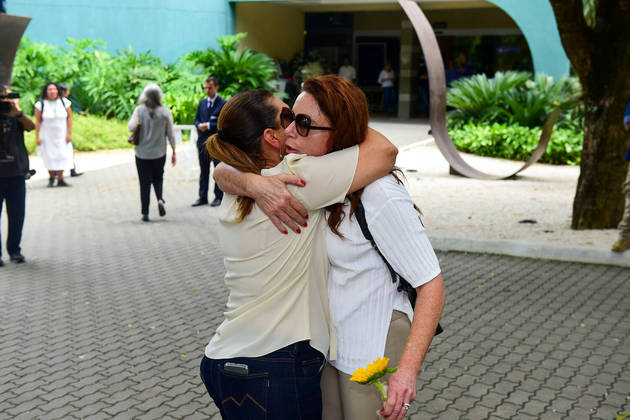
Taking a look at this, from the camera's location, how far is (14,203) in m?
7.53

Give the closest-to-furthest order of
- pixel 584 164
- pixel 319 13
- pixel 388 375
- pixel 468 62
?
1. pixel 388 375
2. pixel 584 164
3. pixel 468 62
4. pixel 319 13

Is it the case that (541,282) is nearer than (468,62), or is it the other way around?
(541,282)

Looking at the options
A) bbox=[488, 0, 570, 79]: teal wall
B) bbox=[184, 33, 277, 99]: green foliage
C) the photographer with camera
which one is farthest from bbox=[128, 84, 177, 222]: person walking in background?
bbox=[488, 0, 570, 79]: teal wall

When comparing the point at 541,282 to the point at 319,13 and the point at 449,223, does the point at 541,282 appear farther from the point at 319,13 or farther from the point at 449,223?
the point at 319,13

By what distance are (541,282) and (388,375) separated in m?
5.17

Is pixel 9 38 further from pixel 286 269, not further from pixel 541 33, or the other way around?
pixel 541 33

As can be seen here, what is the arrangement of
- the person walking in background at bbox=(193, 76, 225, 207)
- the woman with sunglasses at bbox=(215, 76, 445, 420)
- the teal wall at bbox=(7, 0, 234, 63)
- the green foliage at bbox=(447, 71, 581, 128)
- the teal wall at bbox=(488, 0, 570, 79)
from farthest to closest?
1. the teal wall at bbox=(7, 0, 234, 63)
2. the teal wall at bbox=(488, 0, 570, 79)
3. the green foliage at bbox=(447, 71, 581, 128)
4. the person walking in background at bbox=(193, 76, 225, 207)
5. the woman with sunglasses at bbox=(215, 76, 445, 420)

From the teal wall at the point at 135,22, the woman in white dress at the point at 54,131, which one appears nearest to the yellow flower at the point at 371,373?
the woman in white dress at the point at 54,131

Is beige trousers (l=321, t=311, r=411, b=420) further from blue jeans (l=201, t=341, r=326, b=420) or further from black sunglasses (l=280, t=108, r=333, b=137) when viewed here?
black sunglasses (l=280, t=108, r=333, b=137)

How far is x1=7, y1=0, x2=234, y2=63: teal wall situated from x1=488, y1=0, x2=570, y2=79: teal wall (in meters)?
9.07

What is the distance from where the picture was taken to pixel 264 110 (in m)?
2.16

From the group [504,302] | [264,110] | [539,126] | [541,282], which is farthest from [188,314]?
[539,126]

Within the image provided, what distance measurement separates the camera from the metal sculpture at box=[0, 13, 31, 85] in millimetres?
8695

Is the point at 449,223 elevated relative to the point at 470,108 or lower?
lower
